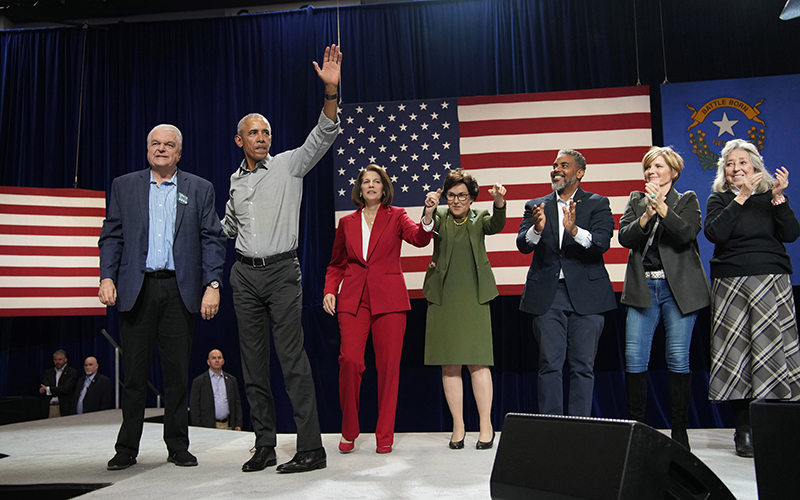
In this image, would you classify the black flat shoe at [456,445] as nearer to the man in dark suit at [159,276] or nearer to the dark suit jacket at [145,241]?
the man in dark suit at [159,276]

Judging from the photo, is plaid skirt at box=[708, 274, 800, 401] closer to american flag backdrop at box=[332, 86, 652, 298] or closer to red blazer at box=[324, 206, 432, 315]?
red blazer at box=[324, 206, 432, 315]

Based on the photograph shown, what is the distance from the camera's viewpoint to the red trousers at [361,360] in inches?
139

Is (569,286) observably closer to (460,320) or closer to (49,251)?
(460,320)

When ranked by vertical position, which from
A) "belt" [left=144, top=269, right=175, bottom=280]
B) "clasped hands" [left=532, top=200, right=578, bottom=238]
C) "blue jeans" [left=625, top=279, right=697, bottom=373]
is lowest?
"blue jeans" [left=625, top=279, right=697, bottom=373]

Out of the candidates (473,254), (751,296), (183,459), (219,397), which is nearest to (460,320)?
(473,254)

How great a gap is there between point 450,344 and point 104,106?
508 centimetres

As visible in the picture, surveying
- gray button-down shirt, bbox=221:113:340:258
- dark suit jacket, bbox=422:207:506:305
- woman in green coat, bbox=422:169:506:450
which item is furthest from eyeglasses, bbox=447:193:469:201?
gray button-down shirt, bbox=221:113:340:258

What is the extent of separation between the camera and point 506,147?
17.4 feet

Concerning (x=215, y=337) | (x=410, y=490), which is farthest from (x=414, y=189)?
(x=410, y=490)

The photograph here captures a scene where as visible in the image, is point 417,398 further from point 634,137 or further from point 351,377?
point 634,137

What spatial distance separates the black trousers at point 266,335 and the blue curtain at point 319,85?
2.76 m

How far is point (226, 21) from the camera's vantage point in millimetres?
6621

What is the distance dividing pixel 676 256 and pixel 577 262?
486 millimetres

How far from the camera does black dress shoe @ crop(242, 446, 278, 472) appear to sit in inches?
117
